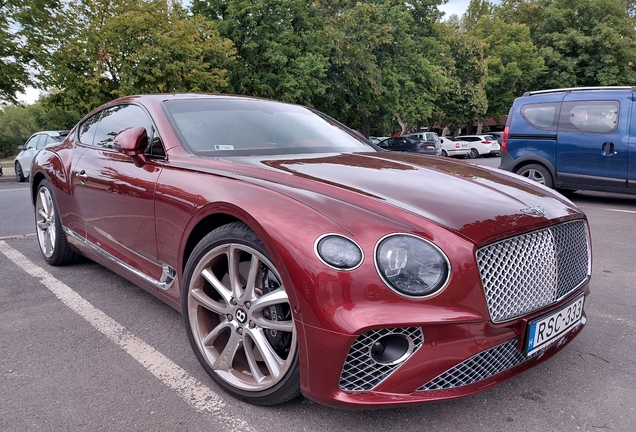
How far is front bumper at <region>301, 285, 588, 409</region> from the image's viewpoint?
5.96 feet

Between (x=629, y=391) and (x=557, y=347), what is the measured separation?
18.6 inches

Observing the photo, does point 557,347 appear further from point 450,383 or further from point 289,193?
point 289,193

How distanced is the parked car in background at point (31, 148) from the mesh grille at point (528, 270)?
1347cm

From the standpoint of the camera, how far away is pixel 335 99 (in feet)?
74.5

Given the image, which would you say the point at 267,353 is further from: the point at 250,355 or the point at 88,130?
the point at 88,130

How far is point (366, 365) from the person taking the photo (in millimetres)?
1842

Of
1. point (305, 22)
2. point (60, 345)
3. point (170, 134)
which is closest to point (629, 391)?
point (170, 134)

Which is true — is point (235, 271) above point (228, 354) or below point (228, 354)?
above

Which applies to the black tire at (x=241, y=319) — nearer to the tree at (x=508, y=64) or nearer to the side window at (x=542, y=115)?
the side window at (x=542, y=115)

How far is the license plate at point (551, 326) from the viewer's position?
203 centimetres

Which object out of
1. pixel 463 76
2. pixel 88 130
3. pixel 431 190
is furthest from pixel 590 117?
pixel 463 76

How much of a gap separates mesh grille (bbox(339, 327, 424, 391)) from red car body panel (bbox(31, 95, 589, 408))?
1.0 inches

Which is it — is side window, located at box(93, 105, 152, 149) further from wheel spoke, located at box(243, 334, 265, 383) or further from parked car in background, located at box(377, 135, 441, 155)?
parked car in background, located at box(377, 135, 441, 155)

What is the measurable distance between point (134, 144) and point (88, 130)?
147 centimetres
